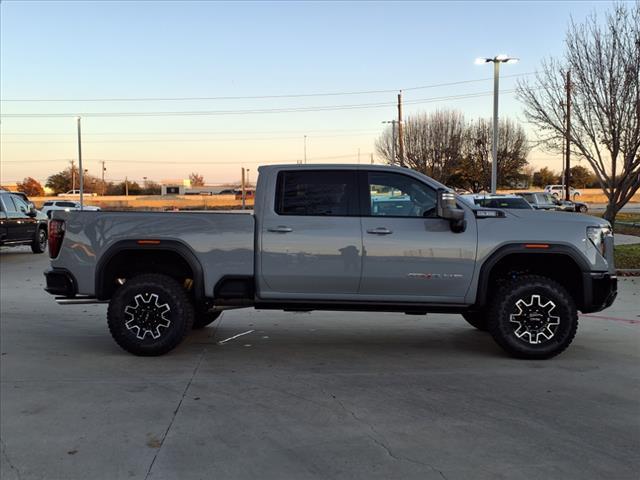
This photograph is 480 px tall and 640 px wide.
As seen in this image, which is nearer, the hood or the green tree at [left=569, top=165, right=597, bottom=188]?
the hood

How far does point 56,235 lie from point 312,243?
2752 mm

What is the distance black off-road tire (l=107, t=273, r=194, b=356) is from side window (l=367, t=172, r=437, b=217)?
224 cm

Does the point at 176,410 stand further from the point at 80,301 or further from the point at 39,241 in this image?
the point at 39,241

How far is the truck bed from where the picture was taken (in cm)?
584

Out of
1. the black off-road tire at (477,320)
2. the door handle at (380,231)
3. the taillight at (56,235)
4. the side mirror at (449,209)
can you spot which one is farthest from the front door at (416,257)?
the taillight at (56,235)

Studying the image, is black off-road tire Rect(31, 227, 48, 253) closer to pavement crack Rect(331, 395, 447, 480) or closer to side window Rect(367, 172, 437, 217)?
side window Rect(367, 172, 437, 217)

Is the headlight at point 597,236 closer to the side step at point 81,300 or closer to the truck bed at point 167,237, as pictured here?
the truck bed at point 167,237

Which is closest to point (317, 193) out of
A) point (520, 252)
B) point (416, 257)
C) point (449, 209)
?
point (416, 257)

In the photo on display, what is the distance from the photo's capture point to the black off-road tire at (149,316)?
19.4 feet

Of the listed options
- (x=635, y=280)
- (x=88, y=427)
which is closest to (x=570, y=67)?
(x=635, y=280)

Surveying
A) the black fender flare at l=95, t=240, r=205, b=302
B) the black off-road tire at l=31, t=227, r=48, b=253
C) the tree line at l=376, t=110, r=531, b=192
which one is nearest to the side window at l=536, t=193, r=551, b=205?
the tree line at l=376, t=110, r=531, b=192

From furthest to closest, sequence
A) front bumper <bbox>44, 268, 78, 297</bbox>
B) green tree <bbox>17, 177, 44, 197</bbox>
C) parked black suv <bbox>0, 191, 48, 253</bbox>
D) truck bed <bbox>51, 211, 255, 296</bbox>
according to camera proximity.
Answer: green tree <bbox>17, 177, 44, 197</bbox> < parked black suv <bbox>0, 191, 48, 253</bbox> < front bumper <bbox>44, 268, 78, 297</bbox> < truck bed <bbox>51, 211, 255, 296</bbox>

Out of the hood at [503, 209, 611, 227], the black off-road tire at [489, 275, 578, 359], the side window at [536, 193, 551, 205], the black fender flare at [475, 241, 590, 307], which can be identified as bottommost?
the black off-road tire at [489, 275, 578, 359]

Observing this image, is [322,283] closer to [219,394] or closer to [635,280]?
[219,394]
